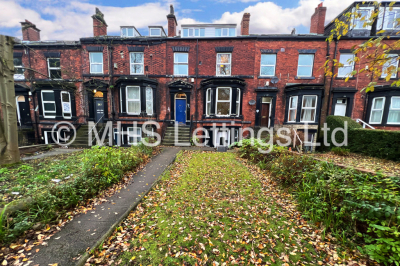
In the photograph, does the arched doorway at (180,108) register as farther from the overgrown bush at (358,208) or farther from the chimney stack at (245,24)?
the overgrown bush at (358,208)

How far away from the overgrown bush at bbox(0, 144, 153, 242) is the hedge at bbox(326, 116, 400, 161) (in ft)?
Answer: 38.2

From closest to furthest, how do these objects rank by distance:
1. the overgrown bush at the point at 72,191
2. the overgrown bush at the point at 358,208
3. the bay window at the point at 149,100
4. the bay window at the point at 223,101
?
the overgrown bush at the point at 358,208 < the overgrown bush at the point at 72,191 < the bay window at the point at 223,101 < the bay window at the point at 149,100

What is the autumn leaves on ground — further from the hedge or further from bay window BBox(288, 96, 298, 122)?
bay window BBox(288, 96, 298, 122)

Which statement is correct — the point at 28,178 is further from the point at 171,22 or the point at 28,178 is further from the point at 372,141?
the point at 372,141

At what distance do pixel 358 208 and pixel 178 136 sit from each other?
994 centimetres

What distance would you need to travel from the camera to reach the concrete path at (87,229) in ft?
8.18

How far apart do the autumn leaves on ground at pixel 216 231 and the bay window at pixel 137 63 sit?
10.9 metres

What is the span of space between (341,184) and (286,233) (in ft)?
5.95

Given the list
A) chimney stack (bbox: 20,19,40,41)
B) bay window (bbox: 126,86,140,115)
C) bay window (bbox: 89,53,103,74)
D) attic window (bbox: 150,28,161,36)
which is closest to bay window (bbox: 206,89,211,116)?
bay window (bbox: 126,86,140,115)

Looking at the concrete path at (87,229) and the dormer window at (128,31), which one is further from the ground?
the dormer window at (128,31)

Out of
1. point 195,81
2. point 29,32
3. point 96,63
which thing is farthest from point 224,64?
point 29,32

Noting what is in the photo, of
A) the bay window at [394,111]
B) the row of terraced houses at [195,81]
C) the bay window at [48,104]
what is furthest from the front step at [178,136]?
the bay window at [394,111]

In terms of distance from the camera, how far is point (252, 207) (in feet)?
13.4

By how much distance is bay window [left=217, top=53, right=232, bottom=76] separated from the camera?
12.4 meters
